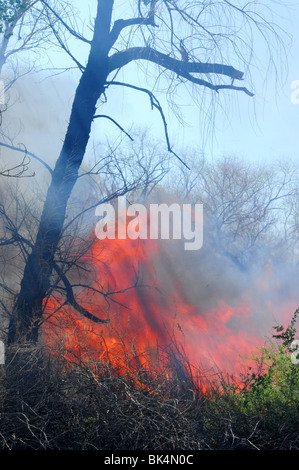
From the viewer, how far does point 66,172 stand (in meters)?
7.95

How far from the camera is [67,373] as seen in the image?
16.4 ft

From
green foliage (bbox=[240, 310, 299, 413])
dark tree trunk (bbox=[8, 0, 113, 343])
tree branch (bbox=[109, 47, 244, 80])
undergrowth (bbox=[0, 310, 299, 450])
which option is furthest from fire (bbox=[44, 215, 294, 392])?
tree branch (bbox=[109, 47, 244, 80])

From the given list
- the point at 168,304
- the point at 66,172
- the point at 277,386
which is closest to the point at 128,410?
the point at 277,386

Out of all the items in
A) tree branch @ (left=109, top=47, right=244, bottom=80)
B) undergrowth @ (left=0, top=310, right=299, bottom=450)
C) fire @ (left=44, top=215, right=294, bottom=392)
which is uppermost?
tree branch @ (left=109, top=47, right=244, bottom=80)

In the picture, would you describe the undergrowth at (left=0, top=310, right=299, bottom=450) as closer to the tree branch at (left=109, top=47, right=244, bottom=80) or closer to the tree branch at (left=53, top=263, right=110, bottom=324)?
the tree branch at (left=53, top=263, right=110, bottom=324)

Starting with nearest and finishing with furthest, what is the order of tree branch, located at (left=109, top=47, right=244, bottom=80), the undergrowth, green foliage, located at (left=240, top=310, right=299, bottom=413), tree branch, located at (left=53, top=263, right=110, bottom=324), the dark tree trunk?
the undergrowth, green foliage, located at (left=240, top=310, right=299, bottom=413), tree branch, located at (left=109, top=47, right=244, bottom=80), the dark tree trunk, tree branch, located at (left=53, top=263, right=110, bottom=324)

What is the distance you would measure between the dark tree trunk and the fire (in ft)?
2.37

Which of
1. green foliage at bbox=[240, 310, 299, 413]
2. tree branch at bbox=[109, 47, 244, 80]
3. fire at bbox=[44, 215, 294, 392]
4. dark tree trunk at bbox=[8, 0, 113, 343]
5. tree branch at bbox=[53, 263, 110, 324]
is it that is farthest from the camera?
fire at bbox=[44, 215, 294, 392]

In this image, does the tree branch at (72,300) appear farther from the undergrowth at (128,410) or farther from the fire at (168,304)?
the undergrowth at (128,410)

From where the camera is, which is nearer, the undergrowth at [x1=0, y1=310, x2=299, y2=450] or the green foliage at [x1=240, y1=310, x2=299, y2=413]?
the undergrowth at [x1=0, y1=310, x2=299, y2=450]

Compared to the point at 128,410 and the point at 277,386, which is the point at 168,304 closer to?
the point at 277,386

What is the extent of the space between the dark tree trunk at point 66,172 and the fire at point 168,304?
2.37 ft

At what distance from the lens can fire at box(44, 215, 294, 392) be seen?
9.68 meters
